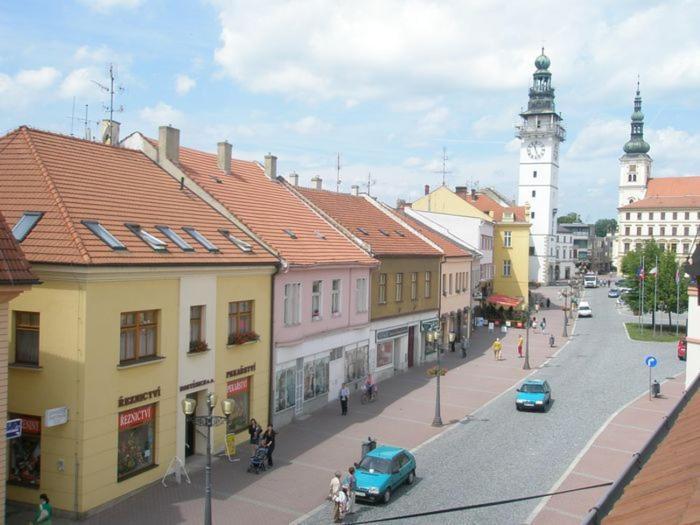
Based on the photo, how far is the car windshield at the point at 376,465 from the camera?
18859mm

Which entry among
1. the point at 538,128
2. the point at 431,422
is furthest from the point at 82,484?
the point at 538,128

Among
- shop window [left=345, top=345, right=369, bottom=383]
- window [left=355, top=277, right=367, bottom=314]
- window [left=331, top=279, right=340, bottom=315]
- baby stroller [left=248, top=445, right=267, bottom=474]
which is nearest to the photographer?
baby stroller [left=248, top=445, right=267, bottom=474]

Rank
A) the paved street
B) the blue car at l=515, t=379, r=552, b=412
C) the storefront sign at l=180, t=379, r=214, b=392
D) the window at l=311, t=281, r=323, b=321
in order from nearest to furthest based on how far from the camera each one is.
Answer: the paved street, the storefront sign at l=180, t=379, r=214, b=392, the window at l=311, t=281, r=323, b=321, the blue car at l=515, t=379, r=552, b=412

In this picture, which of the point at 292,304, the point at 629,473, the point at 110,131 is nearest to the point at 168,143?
the point at 110,131

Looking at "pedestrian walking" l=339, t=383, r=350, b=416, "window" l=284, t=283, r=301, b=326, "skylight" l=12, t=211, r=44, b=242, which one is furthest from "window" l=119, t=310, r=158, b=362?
"pedestrian walking" l=339, t=383, r=350, b=416

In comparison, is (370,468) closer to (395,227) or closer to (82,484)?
(82,484)

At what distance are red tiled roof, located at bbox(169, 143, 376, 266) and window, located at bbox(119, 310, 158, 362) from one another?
686 cm

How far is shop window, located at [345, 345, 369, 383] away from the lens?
31177mm

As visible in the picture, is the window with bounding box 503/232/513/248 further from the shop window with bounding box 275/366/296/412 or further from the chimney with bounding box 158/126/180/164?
the chimney with bounding box 158/126/180/164

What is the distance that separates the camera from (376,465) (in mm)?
19016

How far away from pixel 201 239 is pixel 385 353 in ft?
52.4

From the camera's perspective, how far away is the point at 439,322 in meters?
42.5

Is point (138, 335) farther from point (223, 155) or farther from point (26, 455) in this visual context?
point (223, 155)

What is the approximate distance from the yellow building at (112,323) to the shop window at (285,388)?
1210 millimetres
